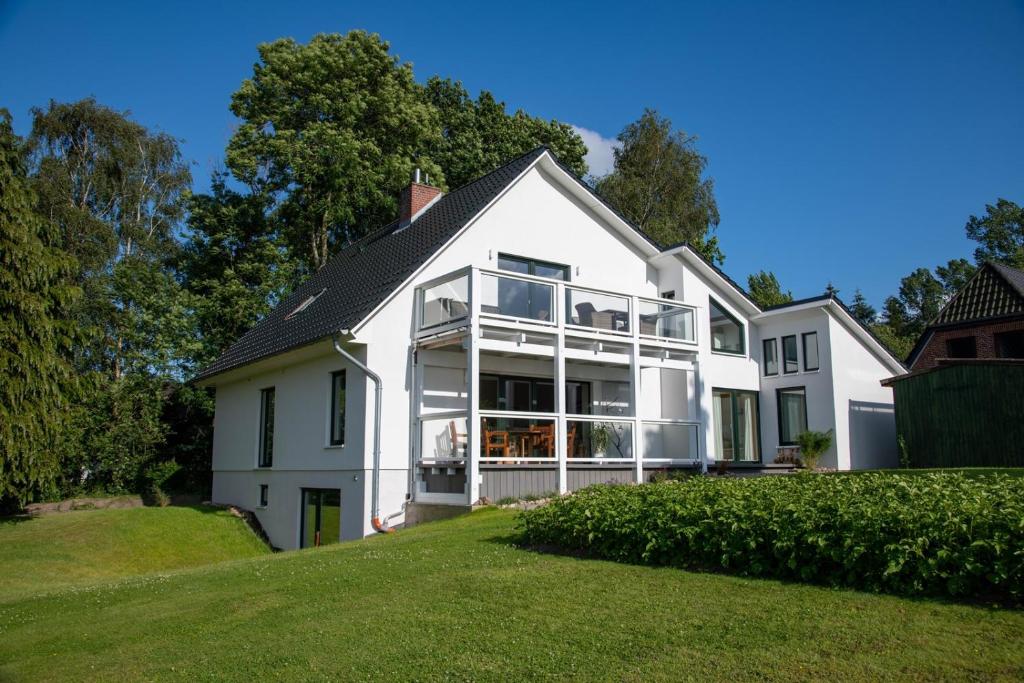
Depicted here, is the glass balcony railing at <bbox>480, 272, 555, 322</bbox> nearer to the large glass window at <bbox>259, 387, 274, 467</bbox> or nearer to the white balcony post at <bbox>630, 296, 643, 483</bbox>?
the white balcony post at <bbox>630, 296, 643, 483</bbox>

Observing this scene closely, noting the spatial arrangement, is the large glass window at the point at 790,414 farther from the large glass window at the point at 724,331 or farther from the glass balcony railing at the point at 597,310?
the glass balcony railing at the point at 597,310

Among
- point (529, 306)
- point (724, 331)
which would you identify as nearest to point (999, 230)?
point (724, 331)

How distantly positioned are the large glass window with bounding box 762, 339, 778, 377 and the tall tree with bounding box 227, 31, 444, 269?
51.8ft

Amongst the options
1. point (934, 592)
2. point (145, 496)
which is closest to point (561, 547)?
point (934, 592)

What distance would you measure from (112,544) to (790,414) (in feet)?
56.4

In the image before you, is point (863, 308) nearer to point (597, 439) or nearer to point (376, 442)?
point (597, 439)

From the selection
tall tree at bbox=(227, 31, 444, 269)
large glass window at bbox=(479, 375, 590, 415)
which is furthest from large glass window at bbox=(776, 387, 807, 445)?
tall tree at bbox=(227, 31, 444, 269)

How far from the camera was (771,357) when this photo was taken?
22828 millimetres

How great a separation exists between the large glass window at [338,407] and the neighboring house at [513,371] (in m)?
0.05

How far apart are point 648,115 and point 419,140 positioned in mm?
12423

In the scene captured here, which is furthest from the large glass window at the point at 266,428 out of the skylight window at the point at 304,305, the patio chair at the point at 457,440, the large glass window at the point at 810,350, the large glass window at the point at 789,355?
the large glass window at the point at 810,350

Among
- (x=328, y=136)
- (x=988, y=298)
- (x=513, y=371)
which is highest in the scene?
(x=328, y=136)

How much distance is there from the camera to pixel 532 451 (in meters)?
16.9

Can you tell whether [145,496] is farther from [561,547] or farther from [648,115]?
[648,115]
